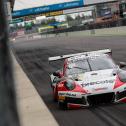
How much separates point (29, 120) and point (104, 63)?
4192mm

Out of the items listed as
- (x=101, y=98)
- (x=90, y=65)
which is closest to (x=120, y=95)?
(x=101, y=98)

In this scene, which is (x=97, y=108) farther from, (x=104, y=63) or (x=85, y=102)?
(x=104, y=63)

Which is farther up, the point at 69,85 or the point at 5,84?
the point at 5,84

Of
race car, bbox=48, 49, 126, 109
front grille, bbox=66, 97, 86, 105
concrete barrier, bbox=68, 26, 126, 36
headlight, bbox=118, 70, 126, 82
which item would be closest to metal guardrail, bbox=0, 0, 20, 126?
race car, bbox=48, 49, 126, 109

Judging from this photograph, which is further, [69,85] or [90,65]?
[90,65]

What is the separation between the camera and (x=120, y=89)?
9930 millimetres

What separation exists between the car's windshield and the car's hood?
53 centimetres

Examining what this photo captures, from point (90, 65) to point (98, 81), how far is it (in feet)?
4.93

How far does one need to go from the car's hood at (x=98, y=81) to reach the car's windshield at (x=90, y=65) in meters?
0.53

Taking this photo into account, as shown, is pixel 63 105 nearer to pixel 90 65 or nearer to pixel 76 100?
pixel 76 100

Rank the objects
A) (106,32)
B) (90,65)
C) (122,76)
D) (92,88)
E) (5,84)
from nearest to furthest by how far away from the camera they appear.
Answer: (5,84) → (92,88) → (122,76) → (90,65) → (106,32)

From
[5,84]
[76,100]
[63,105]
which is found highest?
[5,84]

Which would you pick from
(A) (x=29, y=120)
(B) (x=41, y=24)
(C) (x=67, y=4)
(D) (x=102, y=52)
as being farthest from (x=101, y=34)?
(B) (x=41, y=24)

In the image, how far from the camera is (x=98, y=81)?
1010 cm
